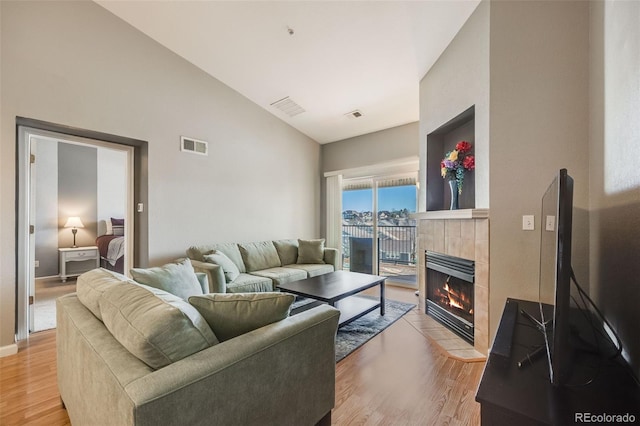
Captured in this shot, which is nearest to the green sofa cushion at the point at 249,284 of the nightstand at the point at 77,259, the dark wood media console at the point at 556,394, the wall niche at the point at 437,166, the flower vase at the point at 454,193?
the wall niche at the point at 437,166

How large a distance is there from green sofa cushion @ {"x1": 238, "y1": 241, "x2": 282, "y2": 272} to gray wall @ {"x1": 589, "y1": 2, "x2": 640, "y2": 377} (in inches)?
139

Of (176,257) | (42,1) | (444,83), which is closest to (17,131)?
(42,1)

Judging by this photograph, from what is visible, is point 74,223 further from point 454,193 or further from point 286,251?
point 454,193

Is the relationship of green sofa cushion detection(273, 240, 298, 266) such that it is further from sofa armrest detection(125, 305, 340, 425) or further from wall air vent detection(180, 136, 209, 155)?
sofa armrest detection(125, 305, 340, 425)

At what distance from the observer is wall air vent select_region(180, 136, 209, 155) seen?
359 centimetres

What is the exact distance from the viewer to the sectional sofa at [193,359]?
0.86m

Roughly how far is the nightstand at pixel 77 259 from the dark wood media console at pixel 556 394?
19.3ft

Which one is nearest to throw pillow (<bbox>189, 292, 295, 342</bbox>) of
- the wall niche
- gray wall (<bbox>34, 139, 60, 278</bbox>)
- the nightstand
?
the wall niche

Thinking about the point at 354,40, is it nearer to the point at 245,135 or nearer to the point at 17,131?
the point at 245,135

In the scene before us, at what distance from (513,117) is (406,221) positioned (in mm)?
2691

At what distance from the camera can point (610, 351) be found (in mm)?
1181

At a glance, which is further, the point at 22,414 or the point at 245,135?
the point at 245,135

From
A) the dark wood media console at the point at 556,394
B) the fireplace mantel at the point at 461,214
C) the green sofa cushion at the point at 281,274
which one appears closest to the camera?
the dark wood media console at the point at 556,394

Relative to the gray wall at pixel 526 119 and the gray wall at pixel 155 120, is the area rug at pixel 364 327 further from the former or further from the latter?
the gray wall at pixel 155 120
